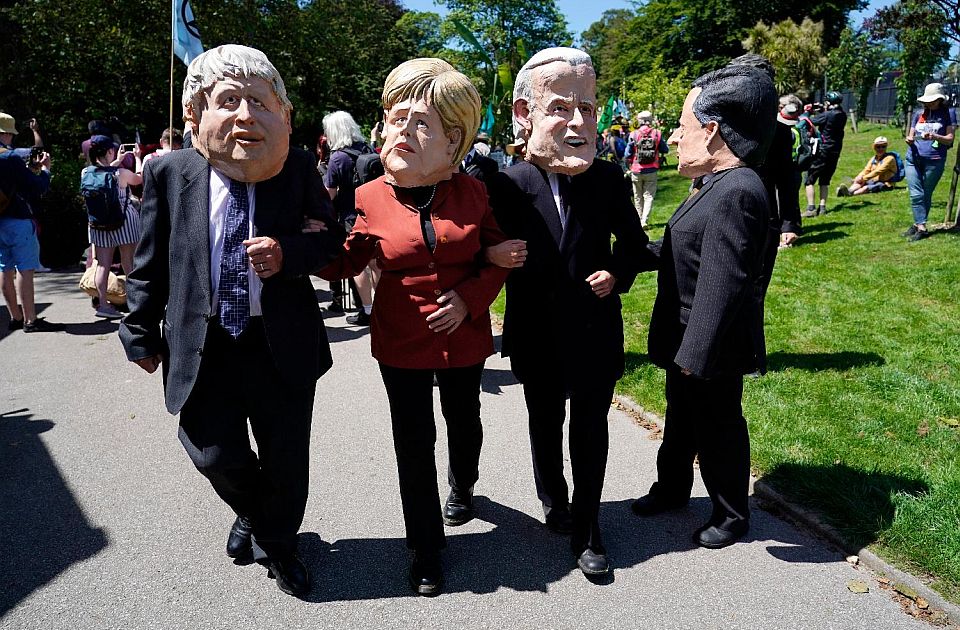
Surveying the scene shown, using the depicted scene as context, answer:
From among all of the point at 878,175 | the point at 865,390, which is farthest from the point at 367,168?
the point at 878,175

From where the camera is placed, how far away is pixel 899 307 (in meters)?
6.82

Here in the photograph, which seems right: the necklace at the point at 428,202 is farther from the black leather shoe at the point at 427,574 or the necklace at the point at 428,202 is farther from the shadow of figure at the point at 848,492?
the shadow of figure at the point at 848,492

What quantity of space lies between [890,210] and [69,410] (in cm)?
1188

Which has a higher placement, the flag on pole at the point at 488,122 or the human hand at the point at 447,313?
the flag on pole at the point at 488,122

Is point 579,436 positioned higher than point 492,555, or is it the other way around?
point 579,436

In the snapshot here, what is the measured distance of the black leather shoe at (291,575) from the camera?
2902 millimetres

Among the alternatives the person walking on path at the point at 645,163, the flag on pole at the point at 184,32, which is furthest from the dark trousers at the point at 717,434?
the person walking on path at the point at 645,163

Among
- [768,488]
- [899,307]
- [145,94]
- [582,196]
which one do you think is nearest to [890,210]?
[899,307]

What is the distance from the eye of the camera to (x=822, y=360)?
18.2 ft

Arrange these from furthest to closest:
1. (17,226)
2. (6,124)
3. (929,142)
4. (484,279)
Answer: (929,142) < (6,124) < (17,226) < (484,279)

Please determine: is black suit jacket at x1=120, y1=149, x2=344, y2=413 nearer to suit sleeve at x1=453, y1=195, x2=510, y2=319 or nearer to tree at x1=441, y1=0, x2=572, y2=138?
suit sleeve at x1=453, y1=195, x2=510, y2=319

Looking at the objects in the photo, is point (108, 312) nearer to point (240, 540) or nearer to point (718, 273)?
point (240, 540)

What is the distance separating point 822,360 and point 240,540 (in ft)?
15.0

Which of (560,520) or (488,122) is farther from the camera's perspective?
(488,122)
